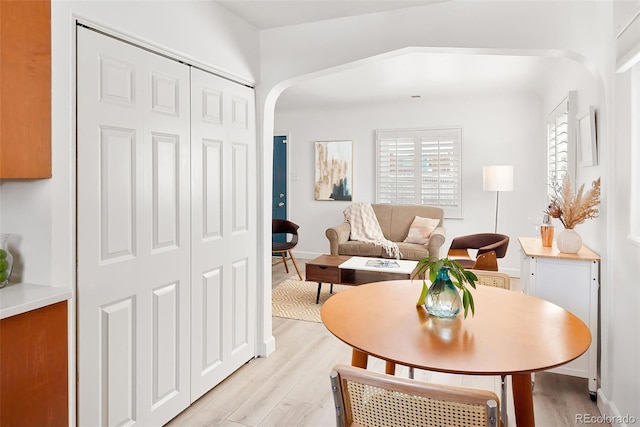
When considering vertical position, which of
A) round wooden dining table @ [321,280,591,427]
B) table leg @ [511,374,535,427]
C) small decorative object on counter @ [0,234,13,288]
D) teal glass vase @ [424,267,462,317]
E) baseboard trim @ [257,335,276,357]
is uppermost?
small decorative object on counter @ [0,234,13,288]

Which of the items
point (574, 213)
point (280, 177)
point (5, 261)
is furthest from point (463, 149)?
point (5, 261)

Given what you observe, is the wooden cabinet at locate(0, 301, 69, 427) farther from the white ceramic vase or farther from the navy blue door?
the navy blue door

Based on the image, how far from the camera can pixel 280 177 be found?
23.0 feet

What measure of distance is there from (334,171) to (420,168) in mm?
1309

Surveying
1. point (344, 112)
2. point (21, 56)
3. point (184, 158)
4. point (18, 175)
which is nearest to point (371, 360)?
point (184, 158)

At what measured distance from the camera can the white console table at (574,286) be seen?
2.50 metres

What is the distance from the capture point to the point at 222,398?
2504mm

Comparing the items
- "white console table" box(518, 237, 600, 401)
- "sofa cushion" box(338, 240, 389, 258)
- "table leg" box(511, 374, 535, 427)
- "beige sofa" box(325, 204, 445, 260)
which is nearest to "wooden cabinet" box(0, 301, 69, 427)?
"table leg" box(511, 374, 535, 427)

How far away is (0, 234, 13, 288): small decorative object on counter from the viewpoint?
1.59 meters

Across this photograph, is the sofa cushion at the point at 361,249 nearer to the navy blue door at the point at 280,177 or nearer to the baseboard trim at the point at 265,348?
the navy blue door at the point at 280,177

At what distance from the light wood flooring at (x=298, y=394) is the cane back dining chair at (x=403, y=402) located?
123 centimetres

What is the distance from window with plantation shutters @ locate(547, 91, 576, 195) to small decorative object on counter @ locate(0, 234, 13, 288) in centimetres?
320

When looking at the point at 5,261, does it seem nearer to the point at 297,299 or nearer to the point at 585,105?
the point at 297,299

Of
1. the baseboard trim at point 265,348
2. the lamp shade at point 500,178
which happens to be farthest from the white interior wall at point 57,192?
the lamp shade at point 500,178
